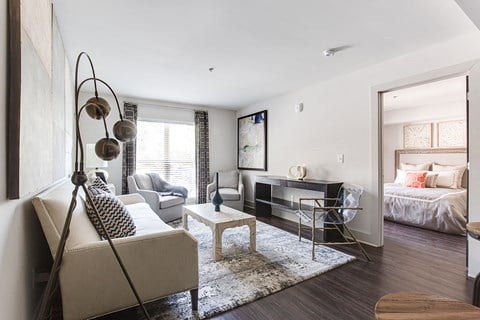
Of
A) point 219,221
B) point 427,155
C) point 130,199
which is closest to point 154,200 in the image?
point 130,199

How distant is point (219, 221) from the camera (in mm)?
2611

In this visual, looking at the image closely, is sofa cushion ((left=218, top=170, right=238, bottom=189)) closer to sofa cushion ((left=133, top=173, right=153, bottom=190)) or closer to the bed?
sofa cushion ((left=133, top=173, right=153, bottom=190))

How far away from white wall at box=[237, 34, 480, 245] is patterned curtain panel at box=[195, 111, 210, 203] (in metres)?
1.79

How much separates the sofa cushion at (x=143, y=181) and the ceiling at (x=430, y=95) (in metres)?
4.33

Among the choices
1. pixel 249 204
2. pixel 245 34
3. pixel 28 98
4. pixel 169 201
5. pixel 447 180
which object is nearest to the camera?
pixel 28 98

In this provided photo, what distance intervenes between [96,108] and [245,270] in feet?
6.22

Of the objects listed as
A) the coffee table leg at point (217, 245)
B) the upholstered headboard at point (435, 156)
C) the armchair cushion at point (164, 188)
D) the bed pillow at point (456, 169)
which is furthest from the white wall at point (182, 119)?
the bed pillow at point (456, 169)

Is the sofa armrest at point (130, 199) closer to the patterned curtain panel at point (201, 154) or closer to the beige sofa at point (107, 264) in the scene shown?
the beige sofa at point (107, 264)

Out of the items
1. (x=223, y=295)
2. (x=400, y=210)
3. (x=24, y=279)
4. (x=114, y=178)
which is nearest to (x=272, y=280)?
(x=223, y=295)

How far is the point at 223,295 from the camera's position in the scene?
193 cm

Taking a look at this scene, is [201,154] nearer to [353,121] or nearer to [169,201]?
[169,201]

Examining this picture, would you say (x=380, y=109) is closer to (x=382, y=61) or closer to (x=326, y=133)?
(x=382, y=61)

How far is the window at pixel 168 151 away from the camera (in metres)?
4.80

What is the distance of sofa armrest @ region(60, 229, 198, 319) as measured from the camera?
1.36m
